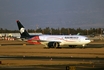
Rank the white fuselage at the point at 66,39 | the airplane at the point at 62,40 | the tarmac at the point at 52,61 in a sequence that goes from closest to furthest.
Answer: the tarmac at the point at 52,61, the white fuselage at the point at 66,39, the airplane at the point at 62,40

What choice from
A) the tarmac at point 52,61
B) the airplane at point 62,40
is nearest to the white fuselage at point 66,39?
the airplane at point 62,40

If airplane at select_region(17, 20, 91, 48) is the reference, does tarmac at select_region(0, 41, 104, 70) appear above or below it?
below

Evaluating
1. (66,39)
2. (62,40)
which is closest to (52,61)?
(66,39)

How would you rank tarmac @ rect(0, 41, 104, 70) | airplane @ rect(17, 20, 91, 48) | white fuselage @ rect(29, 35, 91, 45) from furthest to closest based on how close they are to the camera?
airplane @ rect(17, 20, 91, 48) → white fuselage @ rect(29, 35, 91, 45) → tarmac @ rect(0, 41, 104, 70)

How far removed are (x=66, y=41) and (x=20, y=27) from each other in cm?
2374

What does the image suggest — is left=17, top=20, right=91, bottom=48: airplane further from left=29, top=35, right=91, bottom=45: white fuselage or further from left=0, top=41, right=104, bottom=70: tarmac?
left=0, top=41, right=104, bottom=70: tarmac

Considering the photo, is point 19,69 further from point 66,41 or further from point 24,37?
point 24,37

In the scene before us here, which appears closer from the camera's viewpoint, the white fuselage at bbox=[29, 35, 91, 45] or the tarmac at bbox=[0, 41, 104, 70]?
the tarmac at bbox=[0, 41, 104, 70]

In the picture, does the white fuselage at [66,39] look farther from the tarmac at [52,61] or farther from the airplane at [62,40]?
the tarmac at [52,61]

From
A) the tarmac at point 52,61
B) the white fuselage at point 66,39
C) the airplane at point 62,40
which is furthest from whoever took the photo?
the airplane at point 62,40

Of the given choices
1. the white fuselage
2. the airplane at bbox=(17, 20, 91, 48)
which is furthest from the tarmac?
the airplane at bbox=(17, 20, 91, 48)

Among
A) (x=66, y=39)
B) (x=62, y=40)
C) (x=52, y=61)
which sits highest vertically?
(x=66, y=39)

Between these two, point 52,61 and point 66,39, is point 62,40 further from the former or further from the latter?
point 52,61

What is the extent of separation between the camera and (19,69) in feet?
100
